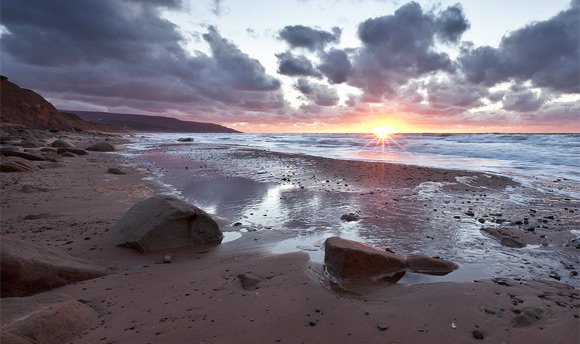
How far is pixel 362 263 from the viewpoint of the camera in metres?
4.18

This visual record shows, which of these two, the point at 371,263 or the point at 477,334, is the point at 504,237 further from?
the point at 477,334

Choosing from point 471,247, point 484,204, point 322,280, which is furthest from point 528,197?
point 322,280

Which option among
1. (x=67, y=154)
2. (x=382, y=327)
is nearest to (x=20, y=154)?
(x=67, y=154)

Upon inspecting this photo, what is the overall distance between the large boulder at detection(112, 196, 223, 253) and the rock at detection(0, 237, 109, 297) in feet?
2.75

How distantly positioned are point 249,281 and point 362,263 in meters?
1.39

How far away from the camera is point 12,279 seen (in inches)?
137

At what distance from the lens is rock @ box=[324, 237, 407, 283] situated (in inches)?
163

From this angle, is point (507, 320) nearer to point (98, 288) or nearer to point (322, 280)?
point (322, 280)

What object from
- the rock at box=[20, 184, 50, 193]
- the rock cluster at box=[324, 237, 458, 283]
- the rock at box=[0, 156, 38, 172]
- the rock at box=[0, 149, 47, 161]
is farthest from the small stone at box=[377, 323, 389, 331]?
the rock at box=[0, 149, 47, 161]

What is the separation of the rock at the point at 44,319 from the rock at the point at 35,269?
34cm

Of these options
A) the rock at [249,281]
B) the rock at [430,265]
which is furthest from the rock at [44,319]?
the rock at [430,265]

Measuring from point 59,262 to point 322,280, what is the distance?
10.2 feet

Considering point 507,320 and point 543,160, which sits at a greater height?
point 543,160

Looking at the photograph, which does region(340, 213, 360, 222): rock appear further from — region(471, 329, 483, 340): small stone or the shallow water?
region(471, 329, 483, 340): small stone
